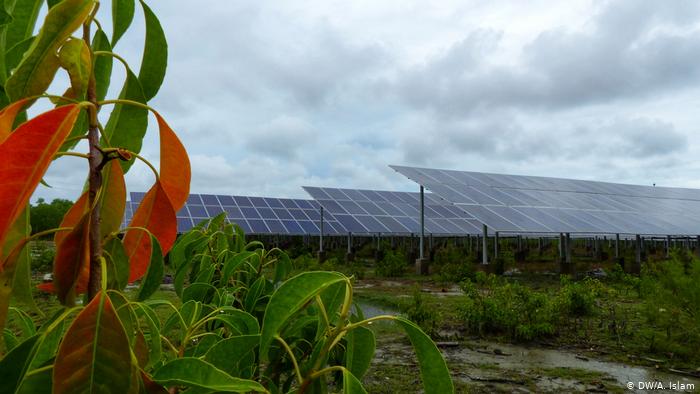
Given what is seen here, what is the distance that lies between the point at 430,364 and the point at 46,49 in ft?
2.14

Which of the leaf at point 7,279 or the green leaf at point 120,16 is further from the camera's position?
the green leaf at point 120,16

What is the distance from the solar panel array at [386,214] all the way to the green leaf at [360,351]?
604 inches

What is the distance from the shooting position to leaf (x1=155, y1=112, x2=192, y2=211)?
71 cm

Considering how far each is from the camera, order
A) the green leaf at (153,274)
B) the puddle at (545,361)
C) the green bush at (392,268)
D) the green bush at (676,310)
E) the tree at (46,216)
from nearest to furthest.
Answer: the green leaf at (153,274)
the puddle at (545,361)
the green bush at (676,310)
the green bush at (392,268)
the tree at (46,216)

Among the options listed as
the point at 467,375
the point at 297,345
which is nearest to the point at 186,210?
the point at 467,375

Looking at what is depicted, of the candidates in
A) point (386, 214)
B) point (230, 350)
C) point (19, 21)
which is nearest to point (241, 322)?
point (230, 350)

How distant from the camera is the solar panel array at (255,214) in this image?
17.4m

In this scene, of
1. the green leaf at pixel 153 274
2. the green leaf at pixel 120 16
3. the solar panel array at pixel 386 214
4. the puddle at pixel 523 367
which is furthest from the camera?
the solar panel array at pixel 386 214

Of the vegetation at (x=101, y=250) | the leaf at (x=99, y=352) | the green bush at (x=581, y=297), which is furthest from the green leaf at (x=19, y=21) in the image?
the green bush at (x=581, y=297)

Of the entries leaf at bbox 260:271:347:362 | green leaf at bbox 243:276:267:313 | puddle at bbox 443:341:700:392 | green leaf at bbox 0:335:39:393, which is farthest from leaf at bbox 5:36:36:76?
puddle at bbox 443:341:700:392

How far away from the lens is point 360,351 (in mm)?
801

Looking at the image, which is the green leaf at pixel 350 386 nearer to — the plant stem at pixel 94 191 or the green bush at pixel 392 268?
the plant stem at pixel 94 191

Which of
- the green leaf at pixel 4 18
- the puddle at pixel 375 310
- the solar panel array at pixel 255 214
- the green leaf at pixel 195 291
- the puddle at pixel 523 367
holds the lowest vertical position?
the puddle at pixel 523 367

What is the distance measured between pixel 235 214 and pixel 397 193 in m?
8.79
